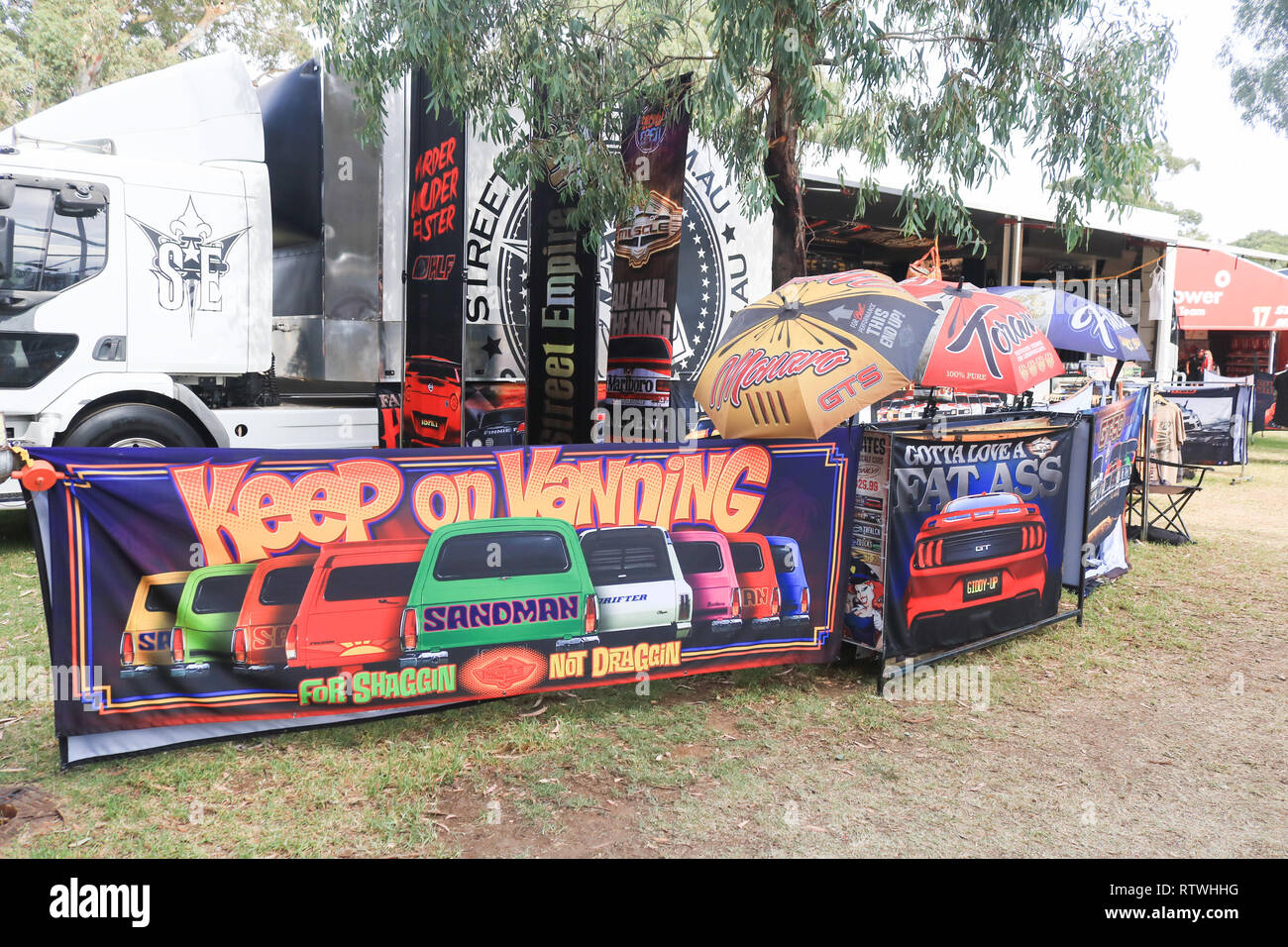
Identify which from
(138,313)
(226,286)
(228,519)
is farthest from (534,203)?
(228,519)

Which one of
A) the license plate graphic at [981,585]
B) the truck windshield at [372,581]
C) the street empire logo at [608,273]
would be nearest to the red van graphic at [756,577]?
the license plate graphic at [981,585]

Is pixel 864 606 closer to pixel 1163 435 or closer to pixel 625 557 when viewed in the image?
pixel 625 557

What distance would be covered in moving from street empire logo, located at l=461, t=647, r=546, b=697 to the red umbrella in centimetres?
277

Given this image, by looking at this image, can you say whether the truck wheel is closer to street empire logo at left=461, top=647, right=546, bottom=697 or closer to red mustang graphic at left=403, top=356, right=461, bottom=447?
red mustang graphic at left=403, top=356, right=461, bottom=447

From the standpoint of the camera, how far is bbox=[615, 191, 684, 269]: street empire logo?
20.2 feet

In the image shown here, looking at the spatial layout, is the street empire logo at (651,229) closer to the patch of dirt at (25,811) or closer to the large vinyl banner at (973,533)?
the large vinyl banner at (973,533)

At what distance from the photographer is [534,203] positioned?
688 centimetres

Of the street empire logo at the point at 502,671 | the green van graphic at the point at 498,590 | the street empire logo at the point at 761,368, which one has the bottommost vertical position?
the street empire logo at the point at 502,671

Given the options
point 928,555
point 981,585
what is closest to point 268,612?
point 928,555

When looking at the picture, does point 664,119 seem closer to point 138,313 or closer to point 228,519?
point 228,519

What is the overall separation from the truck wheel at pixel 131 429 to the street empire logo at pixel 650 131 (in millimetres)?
4397

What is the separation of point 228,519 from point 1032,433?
464 cm

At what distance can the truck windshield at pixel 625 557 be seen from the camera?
4387 millimetres

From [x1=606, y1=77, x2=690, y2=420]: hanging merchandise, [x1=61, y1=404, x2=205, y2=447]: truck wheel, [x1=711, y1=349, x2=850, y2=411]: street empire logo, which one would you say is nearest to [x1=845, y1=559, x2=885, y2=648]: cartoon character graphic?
[x1=711, y1=349, x2=850, y2=411]: street empire logo
